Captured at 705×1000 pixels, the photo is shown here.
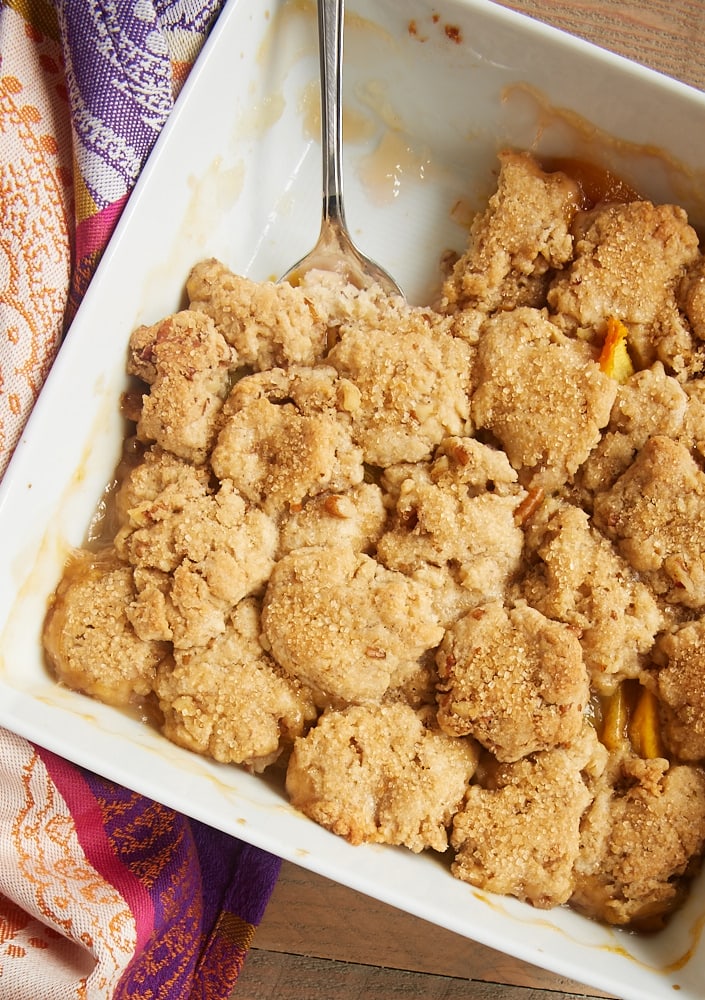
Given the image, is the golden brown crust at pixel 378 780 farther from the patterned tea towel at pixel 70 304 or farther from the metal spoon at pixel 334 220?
the metal spoon at pixel 334 220

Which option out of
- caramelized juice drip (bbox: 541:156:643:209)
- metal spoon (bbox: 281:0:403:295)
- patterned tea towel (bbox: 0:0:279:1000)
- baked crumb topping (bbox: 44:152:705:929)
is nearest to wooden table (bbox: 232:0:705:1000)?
patterned tea towel (bbox: 0:0:279:1000)

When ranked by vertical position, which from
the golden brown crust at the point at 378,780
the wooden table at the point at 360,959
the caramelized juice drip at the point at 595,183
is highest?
the caramelized juice drip at the point at 595,183

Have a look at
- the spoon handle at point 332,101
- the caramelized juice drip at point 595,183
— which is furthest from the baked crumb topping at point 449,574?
the spoon handle at point 332,101

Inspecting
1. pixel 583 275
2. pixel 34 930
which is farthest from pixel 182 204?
pixel 34 930

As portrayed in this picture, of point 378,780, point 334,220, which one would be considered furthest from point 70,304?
point 378,780

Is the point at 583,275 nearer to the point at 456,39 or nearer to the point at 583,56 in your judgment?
the point at 583,56

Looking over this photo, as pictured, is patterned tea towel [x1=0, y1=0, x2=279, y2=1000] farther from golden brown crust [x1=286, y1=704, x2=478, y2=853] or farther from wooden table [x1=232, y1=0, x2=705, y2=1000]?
golden brown crust [x1=286, y1=704, x2=478, y2=853]
